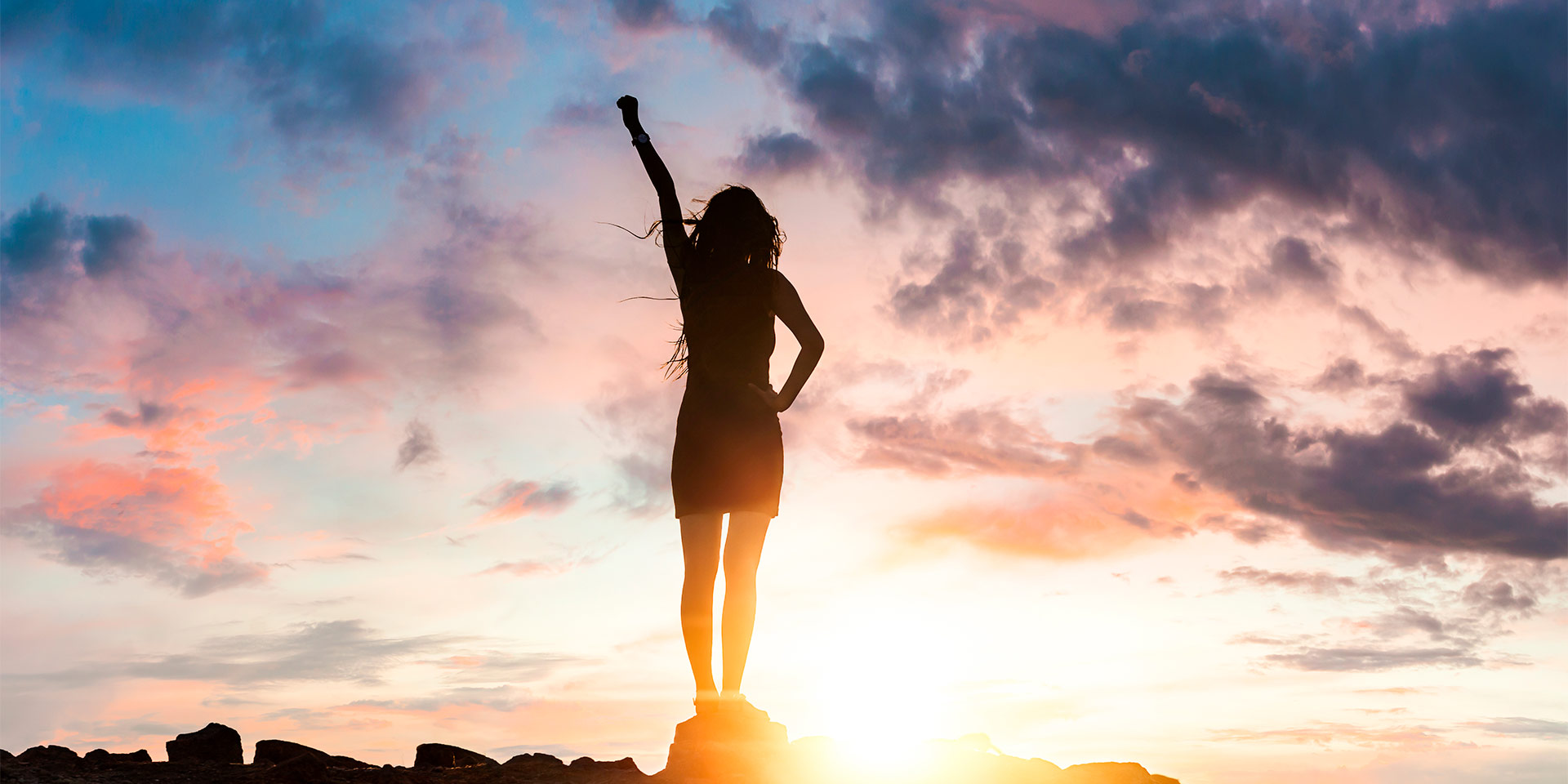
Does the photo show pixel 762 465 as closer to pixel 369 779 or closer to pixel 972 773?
pixel 972 773

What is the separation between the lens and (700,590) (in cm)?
996

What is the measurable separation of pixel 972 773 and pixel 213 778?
229 inches

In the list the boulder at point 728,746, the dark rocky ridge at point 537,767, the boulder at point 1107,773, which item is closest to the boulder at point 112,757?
the dark rocky ridge at point 537,767

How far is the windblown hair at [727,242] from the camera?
10508 millimetres

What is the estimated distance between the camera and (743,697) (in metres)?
9.76

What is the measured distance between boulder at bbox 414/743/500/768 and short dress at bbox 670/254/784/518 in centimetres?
273

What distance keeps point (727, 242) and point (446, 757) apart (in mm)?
4930

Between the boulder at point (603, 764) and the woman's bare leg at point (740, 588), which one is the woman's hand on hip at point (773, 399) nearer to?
the woman's bare leg at point (740, 588)

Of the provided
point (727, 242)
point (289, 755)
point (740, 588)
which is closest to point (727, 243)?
point (727, 242)

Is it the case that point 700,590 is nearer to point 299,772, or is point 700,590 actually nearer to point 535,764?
point 535,764

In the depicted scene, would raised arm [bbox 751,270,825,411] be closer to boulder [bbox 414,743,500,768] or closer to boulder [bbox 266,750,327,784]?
boulder [bbox 414,743,500,768]

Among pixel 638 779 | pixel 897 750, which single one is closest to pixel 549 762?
pixel 638 779

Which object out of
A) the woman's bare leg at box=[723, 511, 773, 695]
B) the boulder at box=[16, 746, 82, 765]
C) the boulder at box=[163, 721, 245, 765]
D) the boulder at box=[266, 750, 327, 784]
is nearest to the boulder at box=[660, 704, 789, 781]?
the woman's bare leg at box=[723, 511, 773, 695]

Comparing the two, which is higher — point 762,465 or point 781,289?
point 781,289
